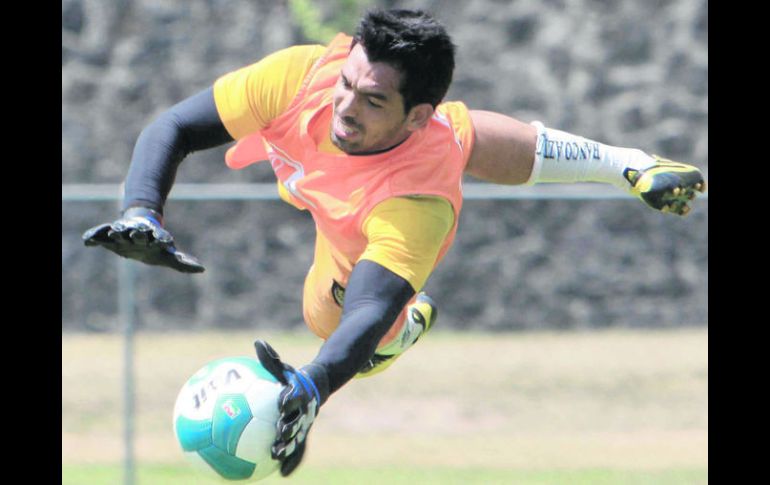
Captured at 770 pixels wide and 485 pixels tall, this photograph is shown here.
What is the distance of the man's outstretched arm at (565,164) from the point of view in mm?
5883

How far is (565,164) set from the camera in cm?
609

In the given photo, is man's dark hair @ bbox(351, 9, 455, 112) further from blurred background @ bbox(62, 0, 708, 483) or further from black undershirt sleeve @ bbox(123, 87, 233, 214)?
blurred background @ bbox(62, 0, 708, 483)

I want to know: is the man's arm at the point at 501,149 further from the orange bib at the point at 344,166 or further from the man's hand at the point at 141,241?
the man's hand at the point at 141,241

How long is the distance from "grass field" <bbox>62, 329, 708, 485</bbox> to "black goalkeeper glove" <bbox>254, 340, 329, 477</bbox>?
15.5ft

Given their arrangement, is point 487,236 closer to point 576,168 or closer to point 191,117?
point 576,168

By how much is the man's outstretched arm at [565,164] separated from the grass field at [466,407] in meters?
3.58

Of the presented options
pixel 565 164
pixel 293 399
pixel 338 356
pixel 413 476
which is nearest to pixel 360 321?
pixel 338 356

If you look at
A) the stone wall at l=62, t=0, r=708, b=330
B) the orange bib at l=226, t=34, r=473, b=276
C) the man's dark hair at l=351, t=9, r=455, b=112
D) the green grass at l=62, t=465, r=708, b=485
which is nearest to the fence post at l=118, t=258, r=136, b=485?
the green grass at l=62, t=465, r=708, b=485

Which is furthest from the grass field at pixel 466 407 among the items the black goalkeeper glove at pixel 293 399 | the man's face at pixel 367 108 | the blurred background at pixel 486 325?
the black goalkeeper glove at pixel 293 399

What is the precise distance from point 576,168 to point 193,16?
6902 mm

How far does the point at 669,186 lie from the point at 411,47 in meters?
1.49

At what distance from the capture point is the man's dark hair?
499 centimetres
